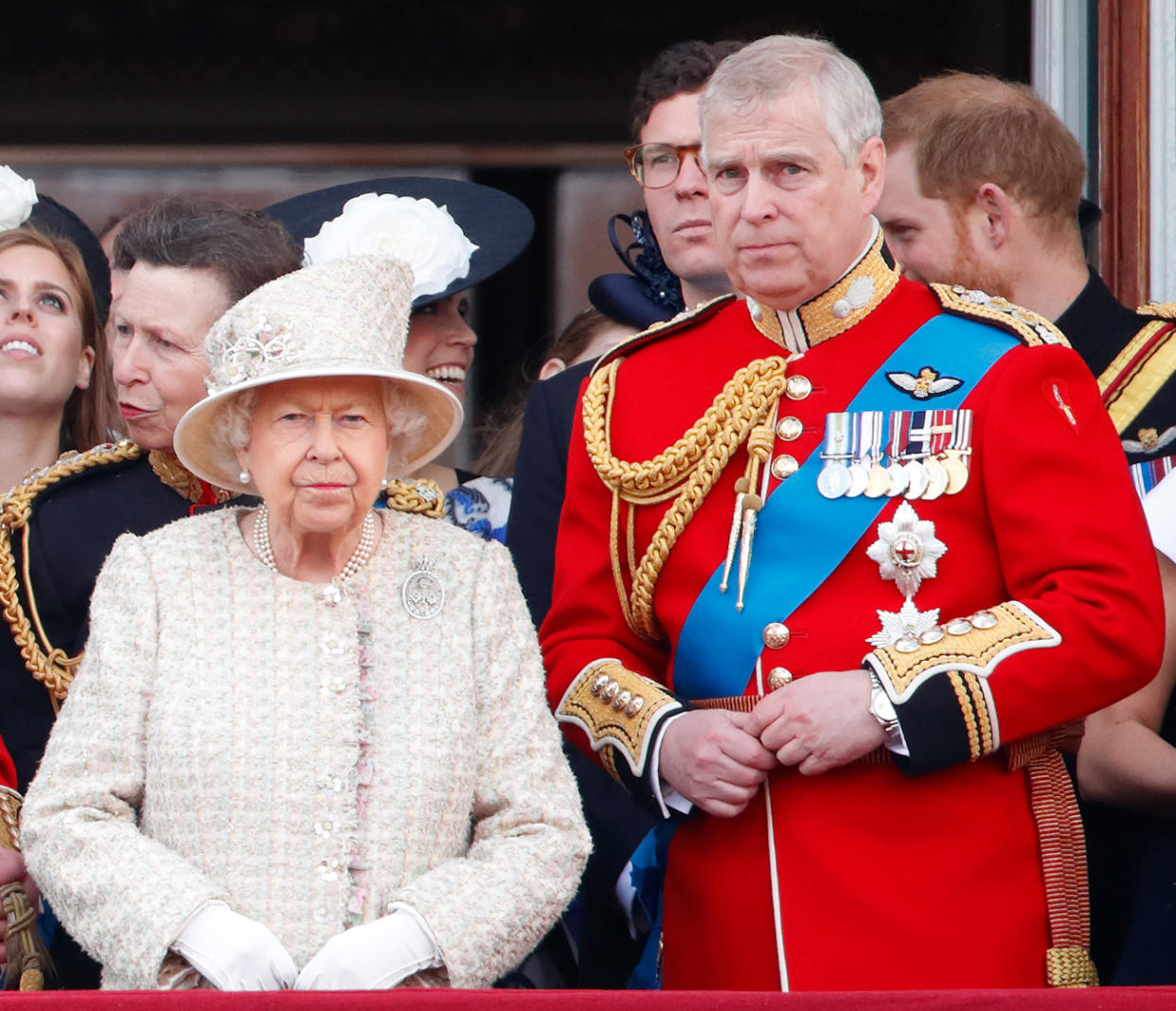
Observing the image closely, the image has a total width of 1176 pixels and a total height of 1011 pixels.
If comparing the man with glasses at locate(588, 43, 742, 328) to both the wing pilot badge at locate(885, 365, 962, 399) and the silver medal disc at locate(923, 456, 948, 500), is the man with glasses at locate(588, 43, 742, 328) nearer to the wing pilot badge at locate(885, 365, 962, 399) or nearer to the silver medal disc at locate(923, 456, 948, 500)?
the wing pilot badge at locate(885, 365, 962, 399)

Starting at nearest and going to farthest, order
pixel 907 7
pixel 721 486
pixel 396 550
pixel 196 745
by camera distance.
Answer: pixel 196 745 → pixel 396 550 → pixel 721 486 → pixel 907 7

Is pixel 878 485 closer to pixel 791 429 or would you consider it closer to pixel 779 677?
pixel 791 429

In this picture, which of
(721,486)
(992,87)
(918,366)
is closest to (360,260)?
(721,486)

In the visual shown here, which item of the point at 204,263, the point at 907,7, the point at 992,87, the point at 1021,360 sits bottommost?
the point at 1021,360

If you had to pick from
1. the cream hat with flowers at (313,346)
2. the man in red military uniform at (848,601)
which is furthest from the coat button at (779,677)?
the cream hat with flowers at (313,346)

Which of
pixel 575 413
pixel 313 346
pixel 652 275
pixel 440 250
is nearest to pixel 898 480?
pixel 575 413

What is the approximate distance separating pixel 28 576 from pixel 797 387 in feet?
3.96

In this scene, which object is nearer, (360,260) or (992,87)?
(360,260)

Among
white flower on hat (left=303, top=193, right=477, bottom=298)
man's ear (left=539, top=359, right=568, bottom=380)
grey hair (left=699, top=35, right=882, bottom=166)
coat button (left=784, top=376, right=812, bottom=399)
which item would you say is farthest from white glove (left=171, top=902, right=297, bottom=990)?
man's ear (left=539, top=359, right=568, bottom=380)

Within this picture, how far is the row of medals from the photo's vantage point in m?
2.63

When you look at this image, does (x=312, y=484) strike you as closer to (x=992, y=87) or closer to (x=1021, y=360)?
(x=1021, y=360)

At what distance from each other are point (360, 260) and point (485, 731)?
0.62 metres

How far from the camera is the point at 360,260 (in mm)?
2648

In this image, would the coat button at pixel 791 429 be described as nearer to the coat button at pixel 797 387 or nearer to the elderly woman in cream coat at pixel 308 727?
the coat button at pixel 797 387
